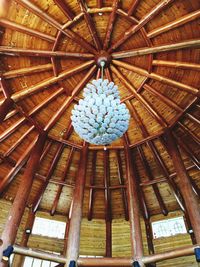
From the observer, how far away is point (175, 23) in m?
9.46

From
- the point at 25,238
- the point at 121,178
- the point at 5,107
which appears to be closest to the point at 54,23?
the point at 5,107

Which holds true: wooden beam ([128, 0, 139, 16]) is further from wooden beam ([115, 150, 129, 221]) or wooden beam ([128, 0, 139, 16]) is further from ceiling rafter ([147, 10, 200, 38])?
wooden beam ([115, 150, 129, 221])

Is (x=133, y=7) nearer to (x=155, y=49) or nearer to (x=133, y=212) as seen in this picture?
(x=155, y=49)

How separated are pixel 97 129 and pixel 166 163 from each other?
762 centimetres

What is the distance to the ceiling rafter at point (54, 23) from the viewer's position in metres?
8.88

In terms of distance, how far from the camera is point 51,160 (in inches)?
521

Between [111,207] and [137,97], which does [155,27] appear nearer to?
[137,97]

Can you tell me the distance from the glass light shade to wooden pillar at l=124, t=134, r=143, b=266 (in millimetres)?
4669

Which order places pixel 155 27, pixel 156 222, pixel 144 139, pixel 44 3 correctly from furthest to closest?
pixel 156 222 → pixel 144 139 → pixel 155 27 → pixel 44 3

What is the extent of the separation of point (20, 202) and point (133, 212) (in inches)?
159

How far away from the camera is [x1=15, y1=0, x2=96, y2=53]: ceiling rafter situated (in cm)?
888

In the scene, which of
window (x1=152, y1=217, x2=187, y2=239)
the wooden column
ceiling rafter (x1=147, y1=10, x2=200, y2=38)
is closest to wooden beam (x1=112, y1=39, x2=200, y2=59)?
ceiling rafter (x1=147, y1=10, x2=200, y2=38)

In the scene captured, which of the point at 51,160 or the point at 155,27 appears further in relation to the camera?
the point at 51,160

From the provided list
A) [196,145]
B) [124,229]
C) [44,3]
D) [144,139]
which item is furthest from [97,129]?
[124,229]
